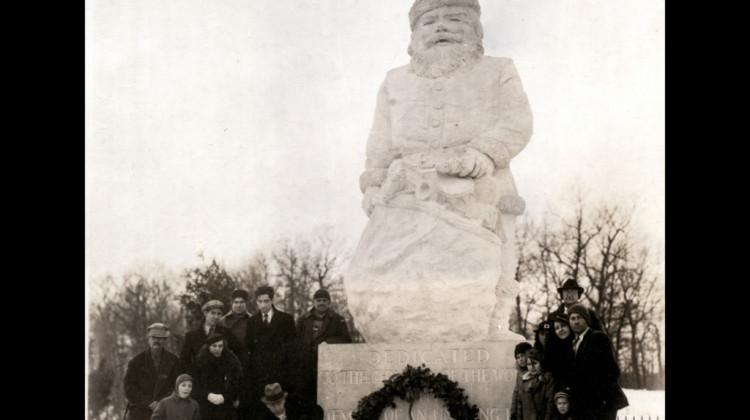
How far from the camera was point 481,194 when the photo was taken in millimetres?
10219

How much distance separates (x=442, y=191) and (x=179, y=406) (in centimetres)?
285

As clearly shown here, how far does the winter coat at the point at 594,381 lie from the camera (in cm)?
948

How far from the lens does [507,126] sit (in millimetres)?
10367

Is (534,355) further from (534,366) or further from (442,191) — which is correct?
(442,191)

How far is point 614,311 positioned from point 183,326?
5261 millimetres

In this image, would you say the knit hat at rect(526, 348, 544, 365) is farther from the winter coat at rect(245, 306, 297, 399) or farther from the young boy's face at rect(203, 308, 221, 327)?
the young boy's face at rect(203, 308, 221, 327)

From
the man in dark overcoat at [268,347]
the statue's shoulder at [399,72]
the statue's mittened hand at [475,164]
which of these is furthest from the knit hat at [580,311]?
the statue's shoulder at [399,72]

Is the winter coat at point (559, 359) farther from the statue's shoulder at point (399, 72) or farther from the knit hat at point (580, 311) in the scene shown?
the statue's shoulder at point (399, 72)

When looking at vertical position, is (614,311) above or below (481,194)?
below

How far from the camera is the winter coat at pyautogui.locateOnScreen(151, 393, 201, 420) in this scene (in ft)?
33.8
